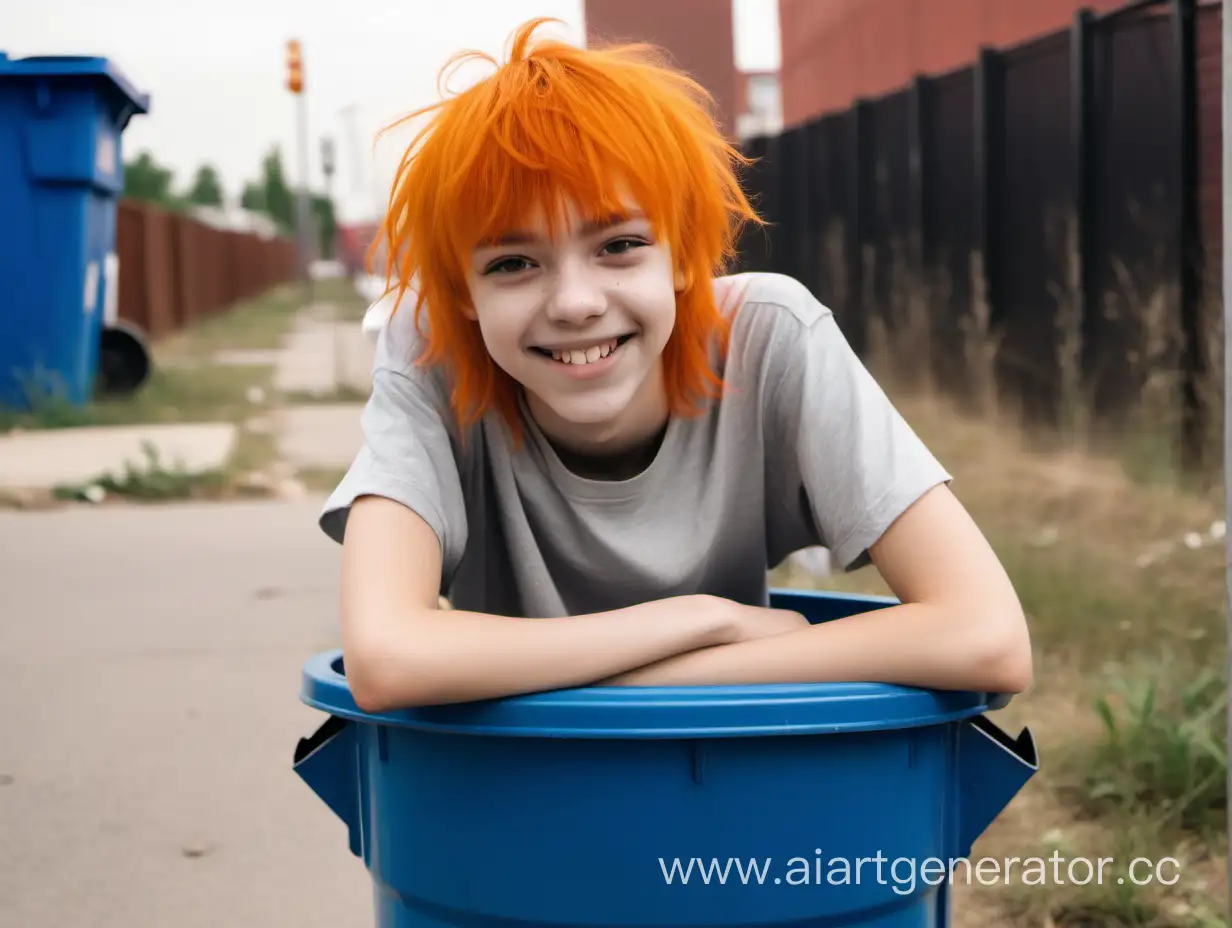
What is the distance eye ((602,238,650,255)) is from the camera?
163 cm

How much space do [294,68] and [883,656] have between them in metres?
12.2

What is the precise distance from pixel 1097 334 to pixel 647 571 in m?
4.64

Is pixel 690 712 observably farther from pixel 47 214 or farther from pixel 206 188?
pixel 206 188

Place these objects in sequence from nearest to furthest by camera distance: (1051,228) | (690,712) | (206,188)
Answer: (690,712), (1051,228), (206,188)

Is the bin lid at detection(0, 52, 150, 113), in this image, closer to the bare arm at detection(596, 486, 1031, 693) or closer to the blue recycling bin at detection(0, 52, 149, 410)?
the blue recycling bin at detection(0, 52, 149, 410)

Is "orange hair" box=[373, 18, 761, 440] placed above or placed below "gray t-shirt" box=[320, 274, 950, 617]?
above

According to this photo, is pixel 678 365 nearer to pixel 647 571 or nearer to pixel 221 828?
pixel 647 571

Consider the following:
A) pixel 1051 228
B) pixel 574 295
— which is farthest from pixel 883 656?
pixel 1051 228

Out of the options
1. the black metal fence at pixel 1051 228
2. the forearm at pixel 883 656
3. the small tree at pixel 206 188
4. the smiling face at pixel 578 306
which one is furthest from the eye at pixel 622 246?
the small tree at pixel 206 188

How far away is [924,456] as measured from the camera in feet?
5.47

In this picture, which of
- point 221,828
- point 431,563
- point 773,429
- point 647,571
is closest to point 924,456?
point 773,429

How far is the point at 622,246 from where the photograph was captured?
164cm

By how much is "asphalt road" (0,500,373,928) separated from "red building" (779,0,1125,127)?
222 inches

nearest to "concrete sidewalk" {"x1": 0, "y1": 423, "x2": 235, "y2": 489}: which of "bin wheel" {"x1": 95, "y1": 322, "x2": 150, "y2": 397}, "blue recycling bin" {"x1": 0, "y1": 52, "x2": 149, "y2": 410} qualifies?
"blue recycling bin" {"x1": 0, "y1": 52, "x2": 149, "y2": 410}
